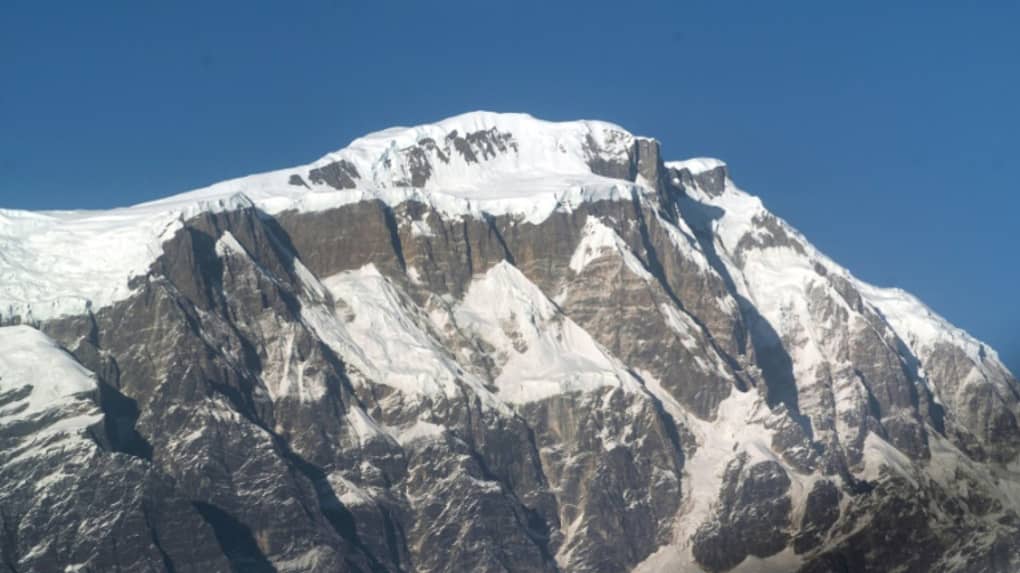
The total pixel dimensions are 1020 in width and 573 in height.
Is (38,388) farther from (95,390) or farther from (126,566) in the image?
(126,566)

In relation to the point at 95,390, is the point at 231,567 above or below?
below

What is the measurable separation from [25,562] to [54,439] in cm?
1095

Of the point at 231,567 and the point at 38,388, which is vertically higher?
the point at 38,388

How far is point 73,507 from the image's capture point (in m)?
191

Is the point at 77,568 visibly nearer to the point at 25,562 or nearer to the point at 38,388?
the point at 25,562

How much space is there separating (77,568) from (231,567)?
513 inches

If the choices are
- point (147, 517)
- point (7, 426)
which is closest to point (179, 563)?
point (147, 517)

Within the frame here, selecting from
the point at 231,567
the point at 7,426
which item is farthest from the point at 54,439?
the point at 231,567

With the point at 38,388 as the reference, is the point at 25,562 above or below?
below

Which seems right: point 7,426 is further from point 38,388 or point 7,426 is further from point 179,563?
point 179,563

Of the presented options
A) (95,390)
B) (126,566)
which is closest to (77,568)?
(126,566)

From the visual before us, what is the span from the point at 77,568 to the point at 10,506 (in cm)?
686

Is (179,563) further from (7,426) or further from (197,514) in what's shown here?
(7,426)

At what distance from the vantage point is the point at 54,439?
194250 mm
